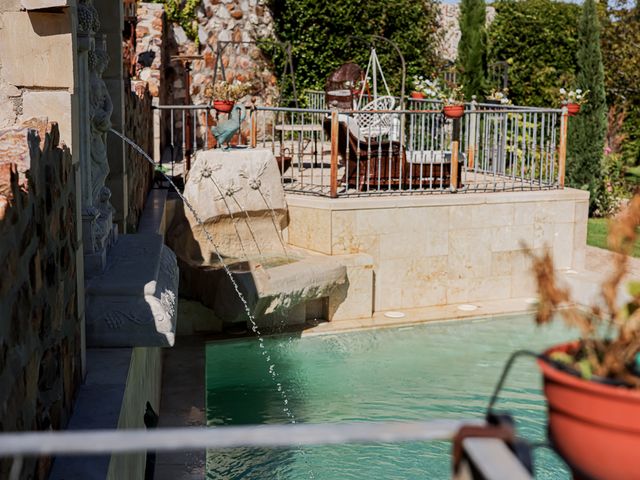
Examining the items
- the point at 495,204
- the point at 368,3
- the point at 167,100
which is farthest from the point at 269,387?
the point at 368,3

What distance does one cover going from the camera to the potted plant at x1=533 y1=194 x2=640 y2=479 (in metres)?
1.48

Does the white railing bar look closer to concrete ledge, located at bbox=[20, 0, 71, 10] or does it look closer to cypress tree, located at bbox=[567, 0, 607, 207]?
concrete ledge, located at bbox=[20, 0, 71, 10]

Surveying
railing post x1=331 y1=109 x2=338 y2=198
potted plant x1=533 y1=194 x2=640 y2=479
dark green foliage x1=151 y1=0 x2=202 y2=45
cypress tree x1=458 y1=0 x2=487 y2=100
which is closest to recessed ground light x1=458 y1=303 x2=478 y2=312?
railing post x1=331 y1=109 x2=338 y2=198

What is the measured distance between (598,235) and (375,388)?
6.58m

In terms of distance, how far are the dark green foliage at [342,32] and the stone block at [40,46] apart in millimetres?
12378

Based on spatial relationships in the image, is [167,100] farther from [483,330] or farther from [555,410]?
[555,410]

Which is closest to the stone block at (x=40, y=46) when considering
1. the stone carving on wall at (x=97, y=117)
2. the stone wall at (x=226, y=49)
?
the stone carving on wall at (x=97, y=117)

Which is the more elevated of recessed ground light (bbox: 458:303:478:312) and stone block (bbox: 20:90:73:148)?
stone block (bbox: 20:90:73:148)

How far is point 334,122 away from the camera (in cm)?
872

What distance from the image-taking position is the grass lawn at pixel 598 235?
1166 cm

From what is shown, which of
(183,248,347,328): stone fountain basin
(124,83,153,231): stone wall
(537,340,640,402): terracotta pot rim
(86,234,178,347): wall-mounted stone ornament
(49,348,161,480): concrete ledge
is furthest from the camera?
(183,248,347,328): stone fountain basin

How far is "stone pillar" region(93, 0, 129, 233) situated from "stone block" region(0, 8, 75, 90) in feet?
8.43

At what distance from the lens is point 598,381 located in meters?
1.54

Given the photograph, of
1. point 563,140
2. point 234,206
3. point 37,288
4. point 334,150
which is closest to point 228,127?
point 234,206
